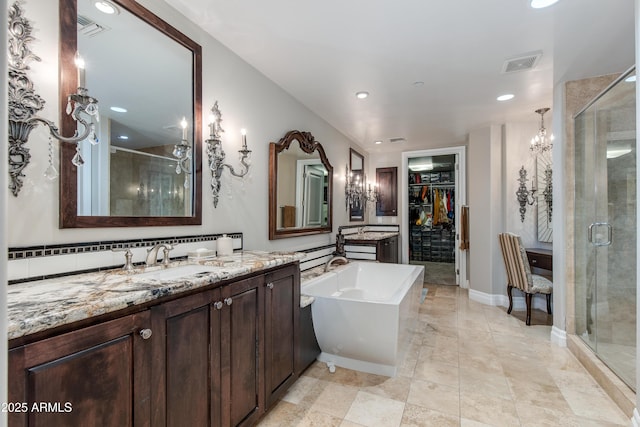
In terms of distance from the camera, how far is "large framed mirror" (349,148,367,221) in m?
4.79

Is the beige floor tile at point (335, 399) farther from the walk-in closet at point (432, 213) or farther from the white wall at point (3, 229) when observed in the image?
the walk-in closet at point (432, 213)

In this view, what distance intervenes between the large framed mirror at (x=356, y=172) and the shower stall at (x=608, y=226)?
277 cm

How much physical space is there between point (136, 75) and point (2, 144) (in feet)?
4.62

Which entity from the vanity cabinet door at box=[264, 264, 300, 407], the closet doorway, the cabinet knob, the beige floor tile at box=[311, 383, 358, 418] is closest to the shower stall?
the beige floor tile at box=[311, 383, 358, 418]

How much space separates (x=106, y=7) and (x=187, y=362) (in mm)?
1705

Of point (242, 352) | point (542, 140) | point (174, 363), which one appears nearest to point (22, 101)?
point (174, 363)

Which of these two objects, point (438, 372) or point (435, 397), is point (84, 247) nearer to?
point (435, 397)

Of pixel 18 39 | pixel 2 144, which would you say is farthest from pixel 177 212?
pixel 2 144

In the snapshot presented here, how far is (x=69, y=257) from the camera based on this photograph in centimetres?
127

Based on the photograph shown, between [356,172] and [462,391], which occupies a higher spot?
[356,172]

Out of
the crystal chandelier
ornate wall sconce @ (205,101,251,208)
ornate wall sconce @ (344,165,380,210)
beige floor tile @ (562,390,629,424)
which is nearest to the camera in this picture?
beige floor tile @ (562,390,629,424)

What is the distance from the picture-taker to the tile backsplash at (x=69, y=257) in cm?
112

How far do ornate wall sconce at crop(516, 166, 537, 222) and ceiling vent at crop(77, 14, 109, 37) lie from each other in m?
4.64

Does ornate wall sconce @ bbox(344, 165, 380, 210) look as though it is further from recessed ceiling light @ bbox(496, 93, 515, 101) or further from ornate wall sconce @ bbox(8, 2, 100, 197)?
ornate wall sconce @ bbox(8, 2, 100, 197)
